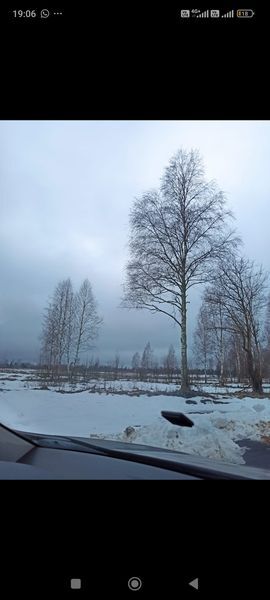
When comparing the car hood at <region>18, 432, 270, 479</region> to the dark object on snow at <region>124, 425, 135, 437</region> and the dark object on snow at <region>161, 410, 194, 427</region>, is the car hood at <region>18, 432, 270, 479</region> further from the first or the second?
the dark object on snow at <region>124, 425, 135, 437</region>

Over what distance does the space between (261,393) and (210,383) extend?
1.89m
